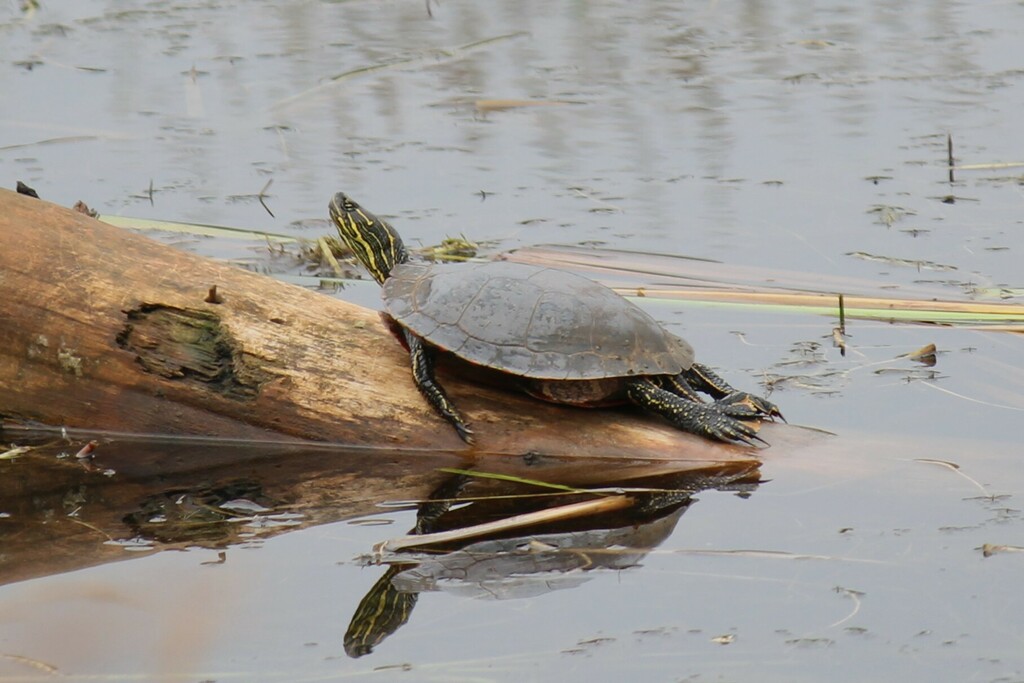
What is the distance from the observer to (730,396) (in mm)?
4102

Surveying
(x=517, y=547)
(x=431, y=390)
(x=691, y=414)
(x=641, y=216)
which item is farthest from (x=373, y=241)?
(x=641, y=216)

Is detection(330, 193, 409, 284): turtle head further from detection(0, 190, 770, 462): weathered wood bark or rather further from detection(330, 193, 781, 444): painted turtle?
detection(0, 190, 770, 462): weathered wood bark

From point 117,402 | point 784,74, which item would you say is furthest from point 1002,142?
point 117,402

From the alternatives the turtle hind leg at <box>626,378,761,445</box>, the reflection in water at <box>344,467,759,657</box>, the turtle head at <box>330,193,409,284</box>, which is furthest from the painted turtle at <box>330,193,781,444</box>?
the turtle head at <box>330,193,409,284</box>

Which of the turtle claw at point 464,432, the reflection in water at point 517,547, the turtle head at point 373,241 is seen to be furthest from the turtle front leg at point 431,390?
the turtle head at point 373,241

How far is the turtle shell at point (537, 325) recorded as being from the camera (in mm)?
3980

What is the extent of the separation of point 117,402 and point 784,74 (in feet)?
17.9

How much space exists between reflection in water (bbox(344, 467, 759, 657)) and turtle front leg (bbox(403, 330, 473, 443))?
0.15 meters

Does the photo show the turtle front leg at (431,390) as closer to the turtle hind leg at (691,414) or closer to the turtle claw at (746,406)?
the turtle hind leg at (691,414)

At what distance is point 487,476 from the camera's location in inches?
156

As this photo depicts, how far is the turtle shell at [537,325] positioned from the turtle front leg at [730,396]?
0.09 metres

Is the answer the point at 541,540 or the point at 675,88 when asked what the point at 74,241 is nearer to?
the point at 541,540

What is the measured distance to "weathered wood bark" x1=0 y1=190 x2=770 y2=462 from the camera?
4.05m

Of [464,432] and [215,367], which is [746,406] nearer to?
[464,432]
